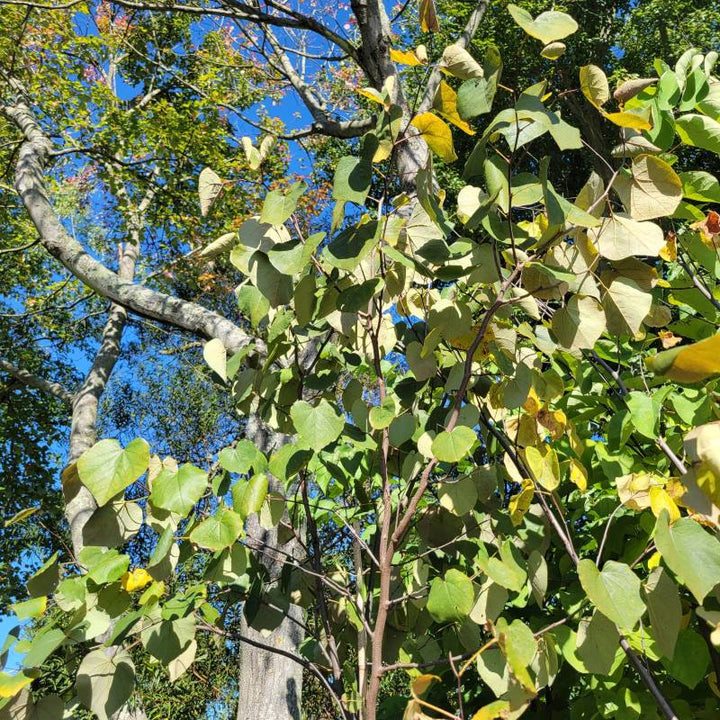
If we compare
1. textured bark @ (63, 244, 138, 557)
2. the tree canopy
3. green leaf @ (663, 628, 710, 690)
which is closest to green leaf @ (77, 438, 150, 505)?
the tree canopy

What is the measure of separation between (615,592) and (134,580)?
49 cm

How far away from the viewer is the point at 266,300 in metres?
0.74

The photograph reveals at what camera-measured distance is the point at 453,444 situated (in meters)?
0.67

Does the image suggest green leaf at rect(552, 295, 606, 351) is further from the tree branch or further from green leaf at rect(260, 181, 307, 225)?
the tree branch

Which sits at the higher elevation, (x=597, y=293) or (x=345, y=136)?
(x=345, y=136)

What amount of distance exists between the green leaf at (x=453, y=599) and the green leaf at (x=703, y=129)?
0.63 m

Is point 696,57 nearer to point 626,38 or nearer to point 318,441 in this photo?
point 318,441

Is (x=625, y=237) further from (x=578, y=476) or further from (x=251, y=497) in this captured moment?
(x=251, y=497)

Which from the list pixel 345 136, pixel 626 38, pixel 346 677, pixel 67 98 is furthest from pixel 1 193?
pixel 626 38

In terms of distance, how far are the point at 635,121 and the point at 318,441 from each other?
0.45m

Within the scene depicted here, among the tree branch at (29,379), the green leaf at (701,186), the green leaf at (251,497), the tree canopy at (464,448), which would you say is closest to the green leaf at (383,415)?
the tree canopy at (464,448)

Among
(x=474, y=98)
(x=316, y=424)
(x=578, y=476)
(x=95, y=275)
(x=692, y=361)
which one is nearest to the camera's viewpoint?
(x=692, y=361)

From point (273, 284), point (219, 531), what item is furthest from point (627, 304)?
point (219, 531)

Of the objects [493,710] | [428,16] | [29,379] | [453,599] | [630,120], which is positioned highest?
[29,379]
